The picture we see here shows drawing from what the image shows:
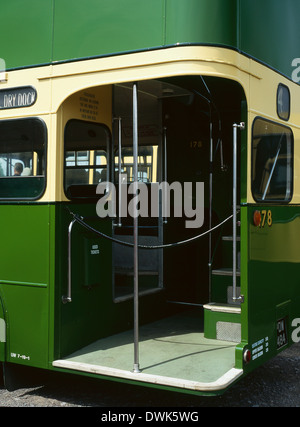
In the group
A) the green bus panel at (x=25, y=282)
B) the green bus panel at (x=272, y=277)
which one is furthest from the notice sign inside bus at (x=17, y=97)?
the green bus panel at (x=272, y=277)

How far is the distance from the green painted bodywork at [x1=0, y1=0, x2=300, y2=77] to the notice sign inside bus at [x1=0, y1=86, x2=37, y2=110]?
7.8 inches

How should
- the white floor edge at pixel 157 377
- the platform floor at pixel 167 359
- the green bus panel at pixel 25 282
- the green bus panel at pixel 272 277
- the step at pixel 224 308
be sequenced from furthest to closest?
1. the step at pixel 224 308
2. the green bus panel at pixel 25 282
3. the green bus panel at pixel 272 277
4. the platform floor at pixel 167 359
5. the white floor edge at pixel 157 377

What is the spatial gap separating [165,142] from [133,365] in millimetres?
2470

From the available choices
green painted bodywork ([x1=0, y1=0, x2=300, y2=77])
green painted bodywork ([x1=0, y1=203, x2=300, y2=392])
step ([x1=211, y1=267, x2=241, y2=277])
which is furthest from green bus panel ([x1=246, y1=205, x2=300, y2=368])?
green painted bodywork ([x1=0, y1=0, x2=300, y2=77])

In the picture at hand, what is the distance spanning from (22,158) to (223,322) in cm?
206

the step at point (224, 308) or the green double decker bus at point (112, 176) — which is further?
the step at point (224, 308)

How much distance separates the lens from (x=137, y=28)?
3732 mm

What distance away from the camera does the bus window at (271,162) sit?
4.05 meters

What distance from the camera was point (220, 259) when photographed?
211 inches

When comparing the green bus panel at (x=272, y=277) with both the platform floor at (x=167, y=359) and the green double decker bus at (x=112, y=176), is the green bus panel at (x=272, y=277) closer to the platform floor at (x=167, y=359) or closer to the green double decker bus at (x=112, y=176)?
the green double decker bus at (x=112, y=176)
